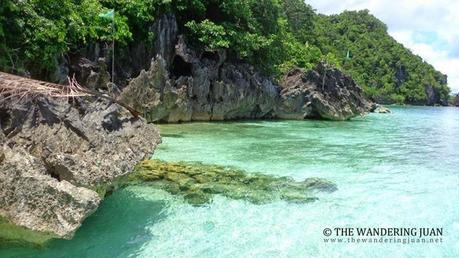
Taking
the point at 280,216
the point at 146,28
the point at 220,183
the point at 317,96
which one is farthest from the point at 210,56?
the point at 280,216

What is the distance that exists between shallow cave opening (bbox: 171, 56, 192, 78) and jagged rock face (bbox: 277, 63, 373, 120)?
7.15m

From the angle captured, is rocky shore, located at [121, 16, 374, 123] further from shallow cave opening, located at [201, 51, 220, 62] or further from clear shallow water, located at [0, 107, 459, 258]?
clear shallow water, located at [0, 107, 459, 258]

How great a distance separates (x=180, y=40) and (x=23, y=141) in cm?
1705

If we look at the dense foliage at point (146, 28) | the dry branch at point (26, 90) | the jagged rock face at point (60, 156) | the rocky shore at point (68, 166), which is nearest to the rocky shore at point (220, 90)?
the dense foliage at point (146, 28)

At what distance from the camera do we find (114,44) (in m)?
19.3

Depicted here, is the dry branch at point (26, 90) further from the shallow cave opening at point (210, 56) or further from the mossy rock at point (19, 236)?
the shallow cave opening at point (210, 56)

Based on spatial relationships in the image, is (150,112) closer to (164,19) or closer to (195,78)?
(195,78)

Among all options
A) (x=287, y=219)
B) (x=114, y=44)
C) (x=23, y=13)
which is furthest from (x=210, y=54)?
(x=287, y=219)

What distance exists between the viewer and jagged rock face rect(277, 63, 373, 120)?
26766 mm

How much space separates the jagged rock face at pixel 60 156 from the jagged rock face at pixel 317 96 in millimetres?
20575

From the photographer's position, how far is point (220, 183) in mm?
8547

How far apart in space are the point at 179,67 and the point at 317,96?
9394 mm

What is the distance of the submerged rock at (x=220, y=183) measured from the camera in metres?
7.77

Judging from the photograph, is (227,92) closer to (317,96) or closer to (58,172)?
(317,96)
